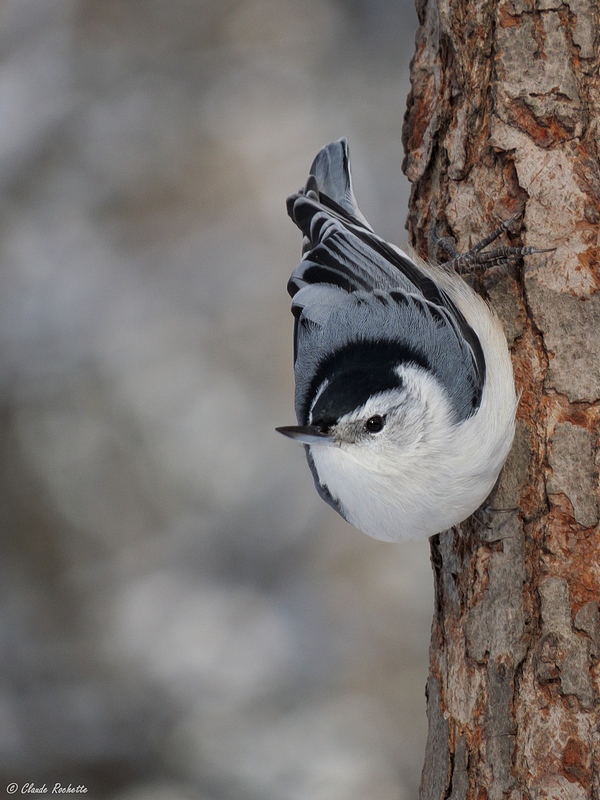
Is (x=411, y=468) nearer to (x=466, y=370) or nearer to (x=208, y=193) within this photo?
(x=466, y=370)

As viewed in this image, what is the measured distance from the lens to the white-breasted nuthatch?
116cm

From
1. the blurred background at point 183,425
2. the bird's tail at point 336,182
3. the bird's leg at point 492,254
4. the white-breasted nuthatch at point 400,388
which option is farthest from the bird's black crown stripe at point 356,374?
the blurred background at point 183,425

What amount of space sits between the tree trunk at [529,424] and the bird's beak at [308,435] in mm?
260

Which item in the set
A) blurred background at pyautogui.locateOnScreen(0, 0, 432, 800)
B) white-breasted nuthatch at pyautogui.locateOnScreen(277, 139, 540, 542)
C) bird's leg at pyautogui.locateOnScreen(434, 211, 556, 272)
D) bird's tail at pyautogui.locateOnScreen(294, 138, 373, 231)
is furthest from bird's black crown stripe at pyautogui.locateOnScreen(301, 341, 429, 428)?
blurred background at pyautogui.locateOnScreen(0, 0, 432, 800)

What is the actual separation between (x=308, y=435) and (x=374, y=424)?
0.33 ft

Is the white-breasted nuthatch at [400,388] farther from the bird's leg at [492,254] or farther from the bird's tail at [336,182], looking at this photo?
the bird's tail at [336,182]

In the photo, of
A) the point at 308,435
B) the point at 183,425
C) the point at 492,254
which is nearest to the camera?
the point at 308,435

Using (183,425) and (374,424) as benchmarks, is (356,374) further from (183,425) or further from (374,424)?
(183,425)

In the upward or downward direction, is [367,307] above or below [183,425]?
below

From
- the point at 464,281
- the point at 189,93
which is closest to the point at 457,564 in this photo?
the point at 464,281

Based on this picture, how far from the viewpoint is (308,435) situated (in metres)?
1.13

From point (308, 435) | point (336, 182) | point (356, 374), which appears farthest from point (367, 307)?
point (336, 182)

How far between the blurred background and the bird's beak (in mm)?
941

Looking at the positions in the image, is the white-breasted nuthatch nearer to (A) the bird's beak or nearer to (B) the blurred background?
(A) the bird's beak
